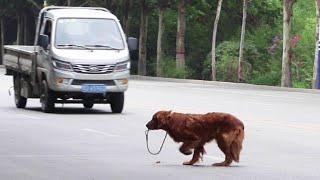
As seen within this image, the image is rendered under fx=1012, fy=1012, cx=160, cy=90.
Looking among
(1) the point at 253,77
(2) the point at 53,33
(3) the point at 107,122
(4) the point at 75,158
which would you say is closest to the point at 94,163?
(4) the point at 75,158

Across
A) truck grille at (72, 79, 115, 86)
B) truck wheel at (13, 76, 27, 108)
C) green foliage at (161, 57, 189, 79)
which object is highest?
truck grille at (72, 79, 115, 86)

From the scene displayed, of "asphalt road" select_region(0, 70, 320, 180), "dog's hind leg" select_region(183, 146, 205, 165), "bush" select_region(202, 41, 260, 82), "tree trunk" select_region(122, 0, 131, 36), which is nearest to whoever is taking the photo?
"asphalt road" select_region(0, 70, 320, 180)

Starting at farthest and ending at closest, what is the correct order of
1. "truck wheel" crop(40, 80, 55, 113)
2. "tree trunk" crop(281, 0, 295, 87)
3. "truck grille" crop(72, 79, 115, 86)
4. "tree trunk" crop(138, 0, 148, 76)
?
"tree trunk" crop(138, 0, 148, 76) → "tree trunk" crop(281, 0, 295, 87) → "truck wheel" crop(40, 80, 55, 113) → "truck grille" crop(72, 79, 115, 86)

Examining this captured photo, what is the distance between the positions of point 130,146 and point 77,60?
6.92m

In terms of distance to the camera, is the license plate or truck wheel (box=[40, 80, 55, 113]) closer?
the license plate

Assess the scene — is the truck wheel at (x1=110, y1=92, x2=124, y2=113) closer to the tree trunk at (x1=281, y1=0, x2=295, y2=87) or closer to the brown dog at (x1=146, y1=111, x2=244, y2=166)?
the brown dog at (x1=146, y1=111, x2=244, y2=166)

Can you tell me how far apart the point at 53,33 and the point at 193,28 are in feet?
148

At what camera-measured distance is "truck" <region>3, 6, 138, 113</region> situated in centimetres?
2236

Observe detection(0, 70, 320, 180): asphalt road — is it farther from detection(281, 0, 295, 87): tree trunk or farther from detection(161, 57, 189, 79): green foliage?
detection(161, 57, 189, 79): green foliage

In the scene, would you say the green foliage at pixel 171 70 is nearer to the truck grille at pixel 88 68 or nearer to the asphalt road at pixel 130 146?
the asphalt road at pixel 130 146

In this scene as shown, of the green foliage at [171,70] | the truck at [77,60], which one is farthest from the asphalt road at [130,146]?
the green foliage at [171,70]

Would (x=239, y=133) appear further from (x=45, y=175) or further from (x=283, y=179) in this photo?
(x=45, y=175)

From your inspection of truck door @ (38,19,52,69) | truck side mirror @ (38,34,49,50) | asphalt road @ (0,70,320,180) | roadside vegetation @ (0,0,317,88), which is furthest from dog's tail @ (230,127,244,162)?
roadside vegetation @ (0,0,317,88)

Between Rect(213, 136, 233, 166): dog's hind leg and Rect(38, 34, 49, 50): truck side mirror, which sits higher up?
Rect(38, 34, 49, 50): truck side mirror
